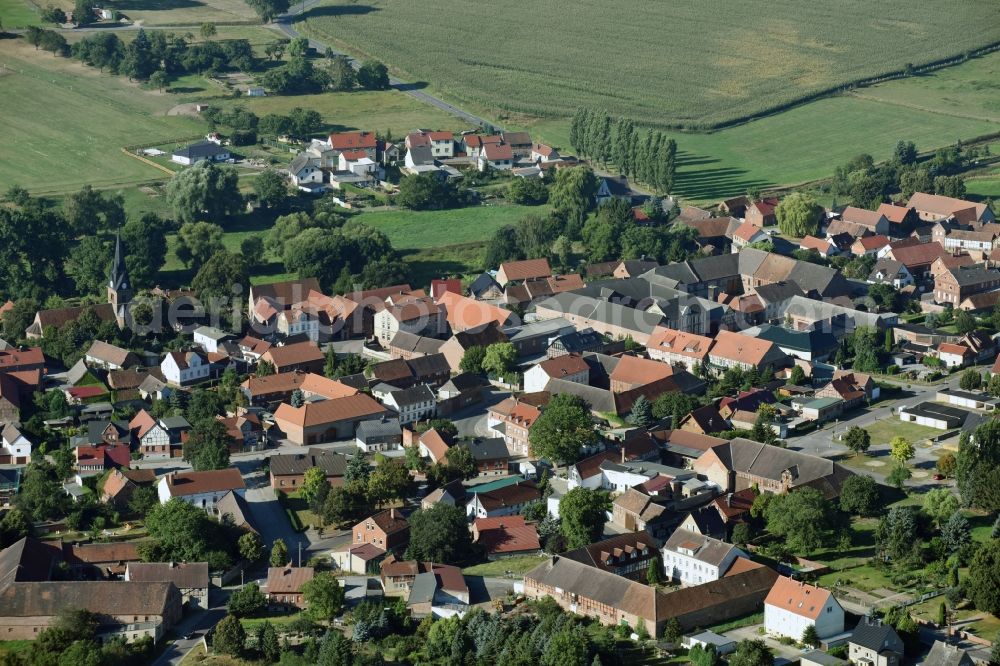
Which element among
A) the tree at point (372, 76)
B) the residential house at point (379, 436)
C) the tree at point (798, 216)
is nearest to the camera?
the residential house at point (379, 436)

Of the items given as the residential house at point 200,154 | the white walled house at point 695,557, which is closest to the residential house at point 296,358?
the white walled house at point 695,557

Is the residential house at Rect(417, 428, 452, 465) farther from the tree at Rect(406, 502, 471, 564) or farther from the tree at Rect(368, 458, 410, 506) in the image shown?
the tree at Rect(406, 502, 471, 564)

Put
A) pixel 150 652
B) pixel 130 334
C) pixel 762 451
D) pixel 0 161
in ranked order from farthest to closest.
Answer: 1. pixel 0 161
2. pixel 130 334
3. pixel 762 451
4. pixel 150 652

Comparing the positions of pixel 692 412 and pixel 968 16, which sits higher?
pixel 968 16

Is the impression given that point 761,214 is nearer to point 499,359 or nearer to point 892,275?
point 892,275

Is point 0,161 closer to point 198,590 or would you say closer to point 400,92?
point 400,92

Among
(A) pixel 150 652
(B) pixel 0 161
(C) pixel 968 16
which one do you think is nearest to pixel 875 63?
(C) pixel 968 16

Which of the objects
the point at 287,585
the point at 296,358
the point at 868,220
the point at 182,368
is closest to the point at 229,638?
the point at 287,585

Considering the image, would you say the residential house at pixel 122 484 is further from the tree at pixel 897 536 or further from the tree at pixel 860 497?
the tree at pixel 897 536
